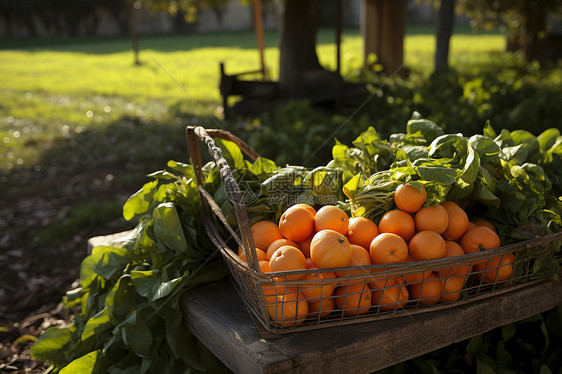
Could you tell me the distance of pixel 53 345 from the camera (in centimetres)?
237

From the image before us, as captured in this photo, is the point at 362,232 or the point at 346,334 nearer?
the point at 346,334

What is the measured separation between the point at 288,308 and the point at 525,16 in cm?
1336

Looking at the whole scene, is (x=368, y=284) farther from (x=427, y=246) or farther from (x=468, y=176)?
(x=468, y=176)

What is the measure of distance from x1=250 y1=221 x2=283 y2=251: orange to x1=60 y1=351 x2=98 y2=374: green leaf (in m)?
0.91

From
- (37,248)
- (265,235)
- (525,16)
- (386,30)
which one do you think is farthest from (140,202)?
(525,16)

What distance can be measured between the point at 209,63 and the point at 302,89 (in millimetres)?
11690

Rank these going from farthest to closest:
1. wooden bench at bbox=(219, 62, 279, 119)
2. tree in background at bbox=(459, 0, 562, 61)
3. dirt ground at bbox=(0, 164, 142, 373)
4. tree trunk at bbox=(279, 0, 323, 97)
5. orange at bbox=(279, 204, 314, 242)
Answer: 1. tree in background at bbox=(459, 0, 562, 61)
2. tree trunk at bbox=(279, 0, 323, 97)
3. wooden bench at bbox=(219, 62, 279, 119)
4. dirt ground at bbox=(0, 164, 142, 373)
5. orange at bbox=(279, 204, 314, 242)

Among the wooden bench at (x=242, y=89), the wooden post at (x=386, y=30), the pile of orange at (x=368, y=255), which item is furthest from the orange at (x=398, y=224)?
the wooden post at (x=386, y=30)

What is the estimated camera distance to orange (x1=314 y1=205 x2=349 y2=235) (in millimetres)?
1812

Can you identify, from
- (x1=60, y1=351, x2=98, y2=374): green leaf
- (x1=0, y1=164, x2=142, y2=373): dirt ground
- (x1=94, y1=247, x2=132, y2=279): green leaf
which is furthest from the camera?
(x1=0, y1=164, x2=142, y2=373): dirt ground

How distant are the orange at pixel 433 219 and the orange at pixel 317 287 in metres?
0.42

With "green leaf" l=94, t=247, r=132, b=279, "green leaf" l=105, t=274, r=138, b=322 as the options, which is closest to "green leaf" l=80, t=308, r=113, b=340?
"green leaf" l=105, t=274, r=138, b=322

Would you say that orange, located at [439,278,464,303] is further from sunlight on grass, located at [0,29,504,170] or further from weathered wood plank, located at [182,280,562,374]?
sunlight on grass, located at [0,29,504,170]

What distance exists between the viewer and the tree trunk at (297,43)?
7.88 meters
